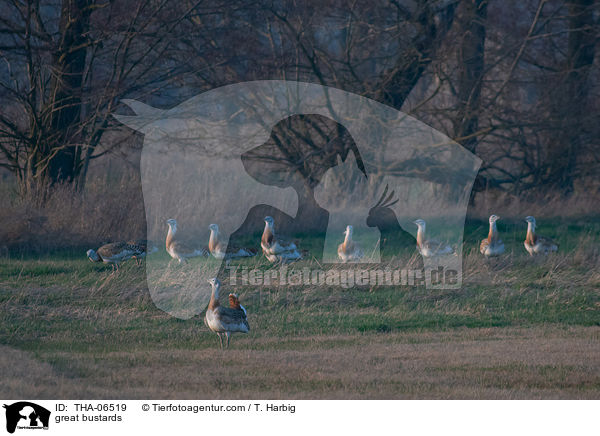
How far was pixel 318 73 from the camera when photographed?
17188 millimetres

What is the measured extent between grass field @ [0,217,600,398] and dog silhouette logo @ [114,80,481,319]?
319 cm

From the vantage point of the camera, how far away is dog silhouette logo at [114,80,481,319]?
1545 centimetres

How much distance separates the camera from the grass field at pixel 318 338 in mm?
6364

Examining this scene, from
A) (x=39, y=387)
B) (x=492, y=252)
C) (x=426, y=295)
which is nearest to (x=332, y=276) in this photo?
(x=426, y=295)

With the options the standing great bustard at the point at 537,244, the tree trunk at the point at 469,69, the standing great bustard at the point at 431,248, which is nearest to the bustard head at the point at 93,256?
the standing great bustard at the point at 431,248

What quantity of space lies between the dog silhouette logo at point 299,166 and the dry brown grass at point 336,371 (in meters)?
6.65

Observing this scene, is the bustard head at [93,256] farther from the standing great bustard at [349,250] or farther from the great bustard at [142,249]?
the standing great bustard at [349,250]

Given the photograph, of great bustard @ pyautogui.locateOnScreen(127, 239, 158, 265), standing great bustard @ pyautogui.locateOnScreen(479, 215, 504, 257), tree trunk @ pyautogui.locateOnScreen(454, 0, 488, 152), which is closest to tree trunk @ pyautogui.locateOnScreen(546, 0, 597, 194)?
tree trunk @ pyautogui.locateOnScreen(454, 0, 488, 152)

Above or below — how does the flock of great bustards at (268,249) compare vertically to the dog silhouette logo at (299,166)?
A: below

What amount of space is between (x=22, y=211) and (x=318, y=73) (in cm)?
738

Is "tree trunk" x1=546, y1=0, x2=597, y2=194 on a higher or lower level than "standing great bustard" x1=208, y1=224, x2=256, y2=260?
higher

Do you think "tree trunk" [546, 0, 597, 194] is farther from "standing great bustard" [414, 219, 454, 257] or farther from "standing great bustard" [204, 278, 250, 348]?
"standing great bustard" [204, 278, 250, 348]
